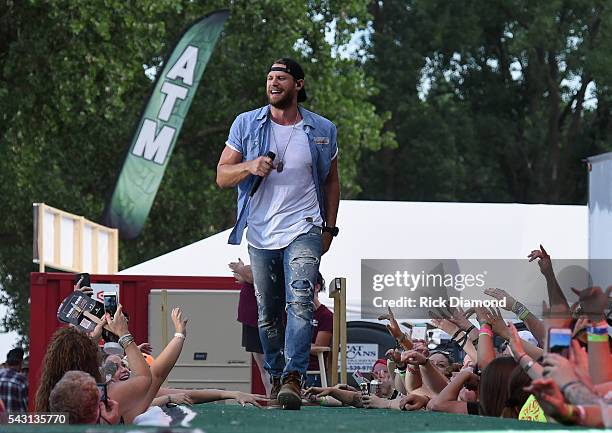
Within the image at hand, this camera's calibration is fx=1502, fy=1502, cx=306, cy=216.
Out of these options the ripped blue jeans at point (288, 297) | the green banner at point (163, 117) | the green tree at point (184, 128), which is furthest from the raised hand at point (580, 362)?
the green tree at point (184, 128)

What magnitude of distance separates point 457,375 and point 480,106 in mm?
40636

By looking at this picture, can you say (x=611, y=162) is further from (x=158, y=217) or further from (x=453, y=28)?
(x=453, y=28)

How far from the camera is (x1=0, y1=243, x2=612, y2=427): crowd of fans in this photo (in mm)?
5250

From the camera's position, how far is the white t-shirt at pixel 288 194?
8.09m

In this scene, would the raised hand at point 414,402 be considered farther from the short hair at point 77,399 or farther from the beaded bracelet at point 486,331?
the short hair at point 77,399

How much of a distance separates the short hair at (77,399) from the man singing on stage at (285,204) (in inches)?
75.8

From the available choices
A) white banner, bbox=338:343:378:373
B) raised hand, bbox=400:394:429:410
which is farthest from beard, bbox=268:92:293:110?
white banner, bbox=338:343:378:373

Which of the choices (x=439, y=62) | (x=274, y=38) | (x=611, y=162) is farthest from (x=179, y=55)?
(x=439, y=62)

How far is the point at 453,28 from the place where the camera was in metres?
47.3

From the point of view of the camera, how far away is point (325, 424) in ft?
19.6

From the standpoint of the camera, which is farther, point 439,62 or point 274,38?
point 439,62

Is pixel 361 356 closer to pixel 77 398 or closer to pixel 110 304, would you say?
pixel 110 304

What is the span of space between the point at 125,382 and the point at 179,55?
66.8ft

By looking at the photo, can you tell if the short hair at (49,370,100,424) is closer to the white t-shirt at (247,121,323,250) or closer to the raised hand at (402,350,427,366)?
the white t-shirt at (247,121,323,250)
